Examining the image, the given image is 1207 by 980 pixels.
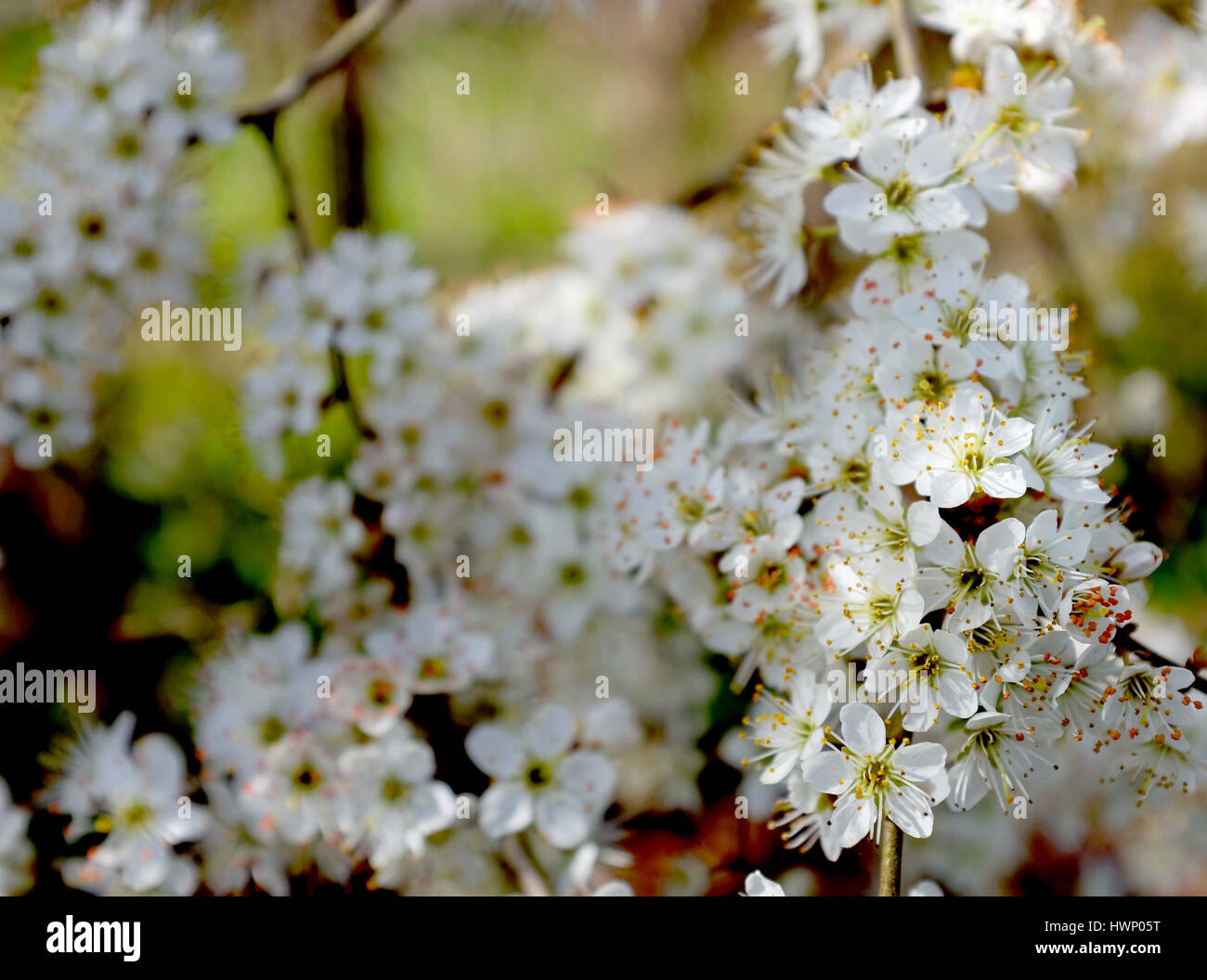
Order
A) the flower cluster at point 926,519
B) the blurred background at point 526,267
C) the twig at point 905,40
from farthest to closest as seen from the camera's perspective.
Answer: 1. the blurred background at point 526,267
2. the twig at point 905,40
3. the flower cluster at point 926,519

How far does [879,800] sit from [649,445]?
674 mm

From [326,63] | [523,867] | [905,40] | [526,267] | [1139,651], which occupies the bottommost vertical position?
[523,867]

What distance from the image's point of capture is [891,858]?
1.06 m

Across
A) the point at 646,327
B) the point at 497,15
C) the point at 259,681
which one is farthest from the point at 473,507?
the point at 497,15

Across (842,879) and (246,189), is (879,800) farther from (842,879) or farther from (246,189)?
(246,189)

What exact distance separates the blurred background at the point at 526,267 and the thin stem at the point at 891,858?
35cm

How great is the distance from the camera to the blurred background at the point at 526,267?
1.83m

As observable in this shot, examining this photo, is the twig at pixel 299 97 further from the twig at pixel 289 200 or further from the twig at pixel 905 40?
the twig at pixel 905 40

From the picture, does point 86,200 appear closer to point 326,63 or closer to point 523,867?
point 326,63

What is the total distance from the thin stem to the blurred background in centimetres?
35

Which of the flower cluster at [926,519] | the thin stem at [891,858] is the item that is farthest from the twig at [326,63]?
the thin stem at [891,858]

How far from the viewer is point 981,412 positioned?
101 cm

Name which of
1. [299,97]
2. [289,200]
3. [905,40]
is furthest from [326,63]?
[905,40]

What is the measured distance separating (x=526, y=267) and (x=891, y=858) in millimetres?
3127
